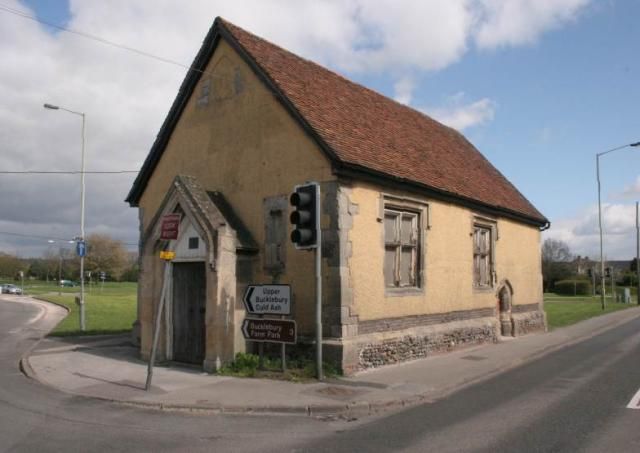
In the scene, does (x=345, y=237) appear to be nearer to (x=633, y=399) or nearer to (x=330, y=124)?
(x=330, y=124)

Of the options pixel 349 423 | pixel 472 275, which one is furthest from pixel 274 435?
pixel 472 275

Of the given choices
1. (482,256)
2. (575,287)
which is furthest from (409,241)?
Result: (575,287)

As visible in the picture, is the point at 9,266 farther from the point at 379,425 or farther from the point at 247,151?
the point at 379,425

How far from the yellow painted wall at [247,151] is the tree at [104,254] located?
2957 inches

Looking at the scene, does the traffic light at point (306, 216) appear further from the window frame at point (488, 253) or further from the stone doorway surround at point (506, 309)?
the stone doorway surround at point (506, 309)

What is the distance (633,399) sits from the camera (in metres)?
9.42

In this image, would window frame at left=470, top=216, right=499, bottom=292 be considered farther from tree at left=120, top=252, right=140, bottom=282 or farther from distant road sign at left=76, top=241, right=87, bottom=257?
tree at left=120, top=252, right=140, bottom=282

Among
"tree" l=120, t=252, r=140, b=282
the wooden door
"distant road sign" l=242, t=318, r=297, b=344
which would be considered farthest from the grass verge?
"tree" l=120, t=252, r=140, b=282

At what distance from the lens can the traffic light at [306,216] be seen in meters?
10.8

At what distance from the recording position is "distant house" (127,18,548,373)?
12156 millimetres

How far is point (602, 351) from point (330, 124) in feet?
33.9

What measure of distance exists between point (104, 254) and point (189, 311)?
79.2 metres

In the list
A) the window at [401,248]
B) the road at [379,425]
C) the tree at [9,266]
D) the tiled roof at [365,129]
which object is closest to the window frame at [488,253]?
the tiled roof at [365,129]

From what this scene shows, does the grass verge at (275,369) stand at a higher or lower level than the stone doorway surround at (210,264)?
lower
